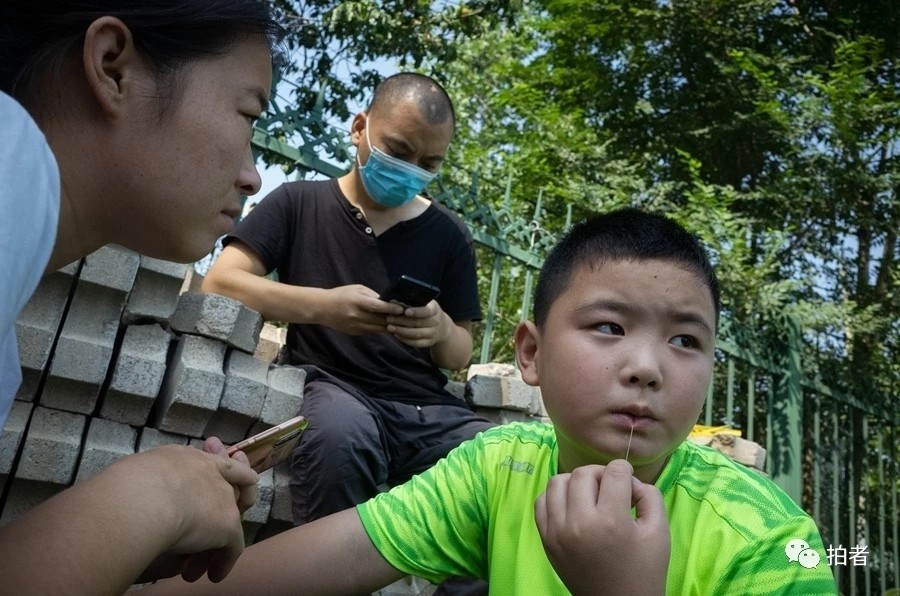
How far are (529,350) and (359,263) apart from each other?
1405 millimetres

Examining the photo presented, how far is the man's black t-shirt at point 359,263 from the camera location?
3.14m

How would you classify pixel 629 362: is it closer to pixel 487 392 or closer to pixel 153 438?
pixel 153 438

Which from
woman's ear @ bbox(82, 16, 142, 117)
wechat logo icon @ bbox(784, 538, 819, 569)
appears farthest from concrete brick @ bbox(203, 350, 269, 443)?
wechat logo icon @ bbox(784, 538, 819, 569)

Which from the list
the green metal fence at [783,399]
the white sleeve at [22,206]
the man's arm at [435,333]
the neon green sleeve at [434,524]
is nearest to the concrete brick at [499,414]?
the man's arm at [435,333]

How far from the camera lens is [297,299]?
2.93m

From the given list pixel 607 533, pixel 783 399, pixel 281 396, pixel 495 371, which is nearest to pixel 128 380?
pixel 281 396

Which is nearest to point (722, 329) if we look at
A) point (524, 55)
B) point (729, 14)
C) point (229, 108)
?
point (229, 108)

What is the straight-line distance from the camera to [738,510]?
1619 mm

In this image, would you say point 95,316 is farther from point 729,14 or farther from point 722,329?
point 729,14

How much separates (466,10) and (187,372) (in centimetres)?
707

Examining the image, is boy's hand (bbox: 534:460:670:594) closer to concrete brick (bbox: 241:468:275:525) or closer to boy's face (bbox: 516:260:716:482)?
boy's face (bbox: 516:260:716:482)

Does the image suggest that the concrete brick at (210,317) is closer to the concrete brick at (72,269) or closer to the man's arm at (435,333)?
the concrete brick at (72,269)

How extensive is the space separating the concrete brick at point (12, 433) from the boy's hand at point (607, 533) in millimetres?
1538

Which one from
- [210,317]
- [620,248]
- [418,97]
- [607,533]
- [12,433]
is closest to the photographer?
[607,533]
